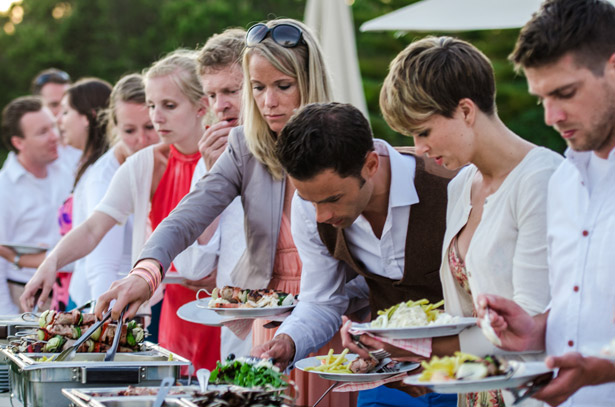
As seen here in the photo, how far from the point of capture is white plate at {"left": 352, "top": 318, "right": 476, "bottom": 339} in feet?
6.35

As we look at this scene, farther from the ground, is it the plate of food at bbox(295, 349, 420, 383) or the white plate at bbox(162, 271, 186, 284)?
the white plate at bbox(162, 271, 186, 284)

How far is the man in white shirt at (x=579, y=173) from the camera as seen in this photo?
1781mm

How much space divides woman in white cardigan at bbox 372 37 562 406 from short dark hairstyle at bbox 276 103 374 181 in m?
0.15

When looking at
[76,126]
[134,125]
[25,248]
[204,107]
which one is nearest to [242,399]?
[204,107]

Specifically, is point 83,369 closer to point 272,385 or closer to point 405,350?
point 272,385

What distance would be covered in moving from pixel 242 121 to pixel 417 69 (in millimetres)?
1195

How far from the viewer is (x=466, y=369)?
1604mm

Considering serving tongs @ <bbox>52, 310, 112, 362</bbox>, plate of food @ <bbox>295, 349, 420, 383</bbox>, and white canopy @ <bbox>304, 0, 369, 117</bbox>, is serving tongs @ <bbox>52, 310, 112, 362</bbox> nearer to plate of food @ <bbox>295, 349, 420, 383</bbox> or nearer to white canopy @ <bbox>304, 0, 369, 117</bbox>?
plate of food @ <bbox>295, 349, 420, 383</bbox>

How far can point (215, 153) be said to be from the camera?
339 cm

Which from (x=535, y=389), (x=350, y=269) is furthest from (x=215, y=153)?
(x=535, y=389)

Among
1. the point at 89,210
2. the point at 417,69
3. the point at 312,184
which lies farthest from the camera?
the point at 89,210

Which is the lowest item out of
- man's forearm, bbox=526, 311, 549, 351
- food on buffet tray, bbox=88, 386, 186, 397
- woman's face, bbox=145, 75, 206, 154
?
food on buffet tray, bbox=88, 386, 186, 397

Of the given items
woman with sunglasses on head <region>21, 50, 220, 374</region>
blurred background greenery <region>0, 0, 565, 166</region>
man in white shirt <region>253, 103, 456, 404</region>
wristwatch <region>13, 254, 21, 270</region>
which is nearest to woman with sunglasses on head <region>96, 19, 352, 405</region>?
man in white shirt <region>253, 103, 456, 404</region>

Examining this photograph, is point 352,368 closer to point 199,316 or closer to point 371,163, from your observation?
point 371,163
